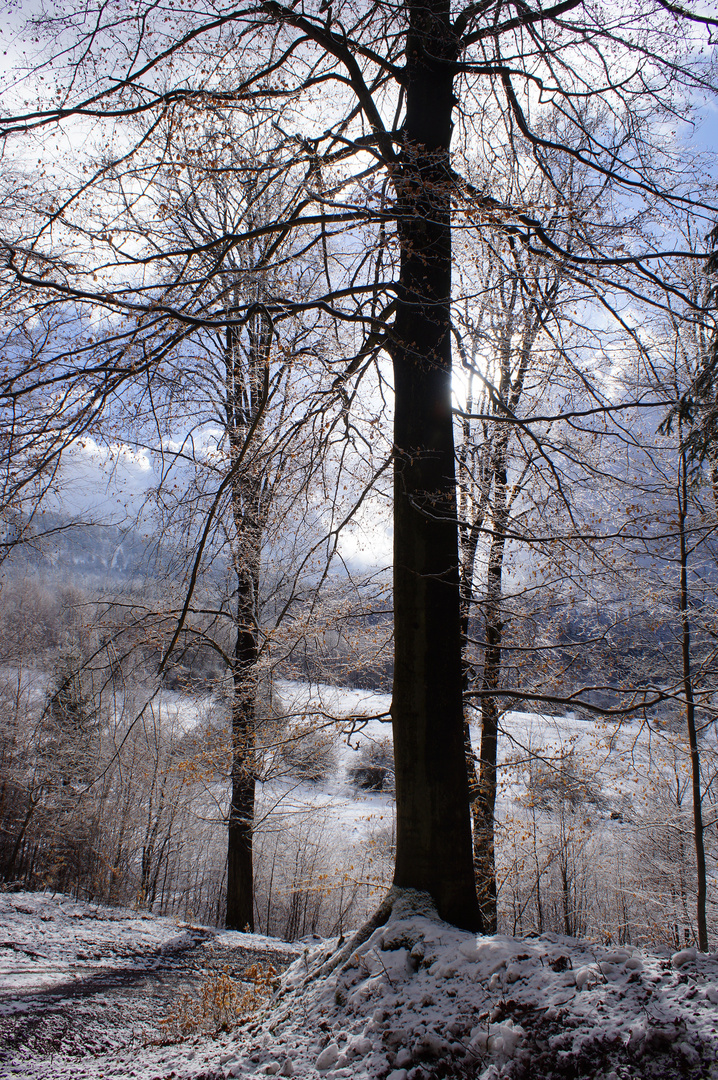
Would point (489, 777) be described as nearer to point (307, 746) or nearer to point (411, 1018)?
point (307, 746)

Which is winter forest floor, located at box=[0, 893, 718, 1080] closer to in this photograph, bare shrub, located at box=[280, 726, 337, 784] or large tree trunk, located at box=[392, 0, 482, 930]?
large tree trunk, located at box=[392, 0, 482, 930]

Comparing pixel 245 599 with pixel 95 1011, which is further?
pixel 245 599

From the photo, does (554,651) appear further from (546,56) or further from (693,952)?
(546,56)

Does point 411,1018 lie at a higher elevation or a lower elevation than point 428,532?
lower

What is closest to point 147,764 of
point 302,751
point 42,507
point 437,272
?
point 302,751

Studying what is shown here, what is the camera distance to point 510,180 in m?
5.92

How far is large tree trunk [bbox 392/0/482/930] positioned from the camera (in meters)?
3.37

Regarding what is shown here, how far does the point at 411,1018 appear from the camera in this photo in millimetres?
2496

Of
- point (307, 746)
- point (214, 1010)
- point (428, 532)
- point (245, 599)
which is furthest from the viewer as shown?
point (245, 599)

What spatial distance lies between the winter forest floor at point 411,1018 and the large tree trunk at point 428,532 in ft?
1.13

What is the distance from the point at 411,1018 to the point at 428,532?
2.59 m

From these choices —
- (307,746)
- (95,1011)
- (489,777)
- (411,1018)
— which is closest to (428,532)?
(411,1018)

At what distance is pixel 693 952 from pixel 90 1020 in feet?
12.9

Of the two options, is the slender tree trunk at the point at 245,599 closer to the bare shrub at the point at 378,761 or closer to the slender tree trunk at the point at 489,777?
the bare shrub at the point at 378,761
